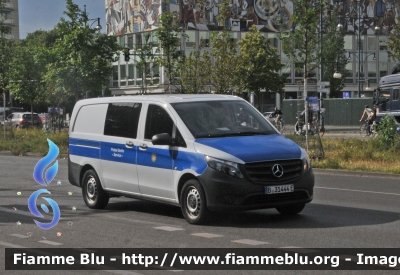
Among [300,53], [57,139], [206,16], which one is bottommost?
[57,139]

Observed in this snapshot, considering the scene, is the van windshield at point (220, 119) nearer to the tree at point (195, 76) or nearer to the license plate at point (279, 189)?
the license plate at point (279, 189)

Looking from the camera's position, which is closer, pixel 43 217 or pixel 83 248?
pixel 83 248

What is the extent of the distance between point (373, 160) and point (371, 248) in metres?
14.4

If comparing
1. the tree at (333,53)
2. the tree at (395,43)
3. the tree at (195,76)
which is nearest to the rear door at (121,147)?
the tree at (195,76)

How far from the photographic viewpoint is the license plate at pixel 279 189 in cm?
1116

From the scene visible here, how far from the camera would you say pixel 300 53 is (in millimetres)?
30500

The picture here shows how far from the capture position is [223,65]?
1618 inches

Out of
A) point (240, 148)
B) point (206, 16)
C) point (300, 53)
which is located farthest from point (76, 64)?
point (206, 16)

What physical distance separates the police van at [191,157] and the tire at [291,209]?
3 cm

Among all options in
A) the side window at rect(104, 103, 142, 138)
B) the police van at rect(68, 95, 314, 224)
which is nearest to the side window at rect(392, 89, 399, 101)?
the police van at rect(68, 95, 314, 224)

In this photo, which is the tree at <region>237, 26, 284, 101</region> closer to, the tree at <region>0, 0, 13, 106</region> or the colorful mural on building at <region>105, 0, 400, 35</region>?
the colorful mural on building at <region>105, 0, 400, 35</region>

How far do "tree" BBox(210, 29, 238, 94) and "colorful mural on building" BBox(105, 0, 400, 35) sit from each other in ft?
134

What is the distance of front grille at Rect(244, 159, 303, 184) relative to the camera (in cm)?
1105

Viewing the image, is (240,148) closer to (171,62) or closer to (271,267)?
(271,267)
